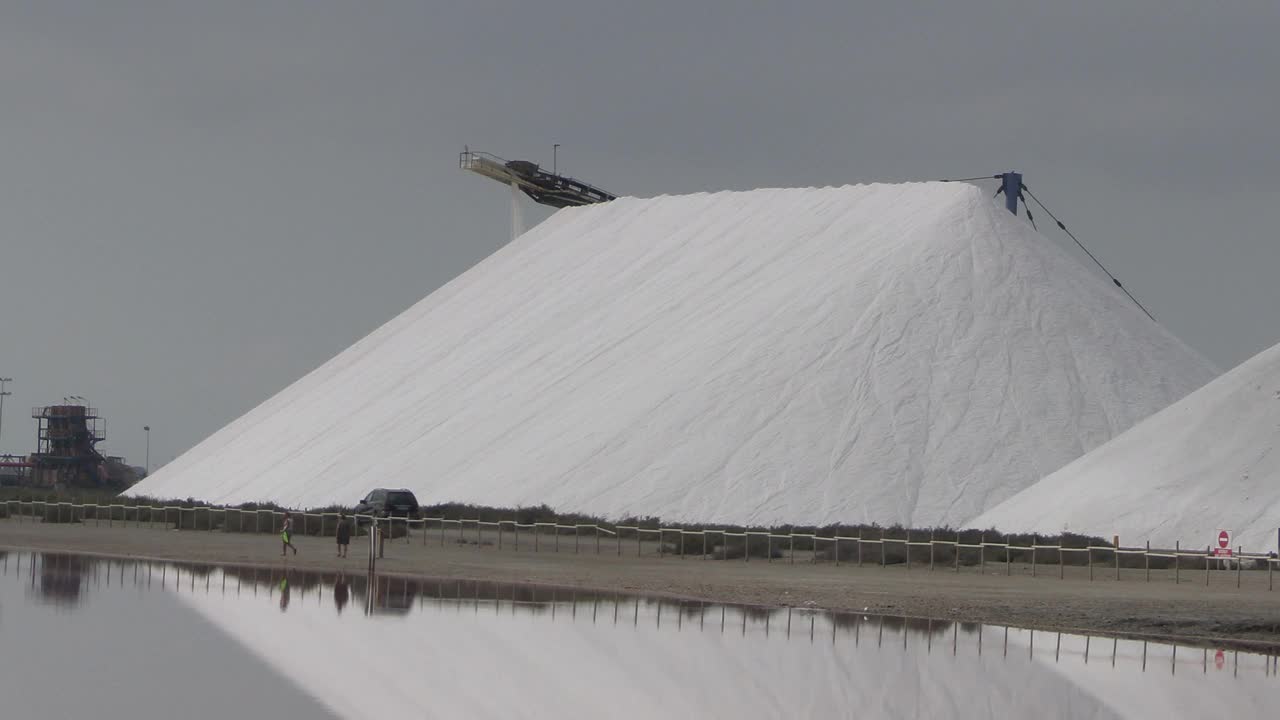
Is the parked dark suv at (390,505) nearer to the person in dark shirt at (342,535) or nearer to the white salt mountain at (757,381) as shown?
the white salt mountain at (757,381)

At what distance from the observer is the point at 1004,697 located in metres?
14.3

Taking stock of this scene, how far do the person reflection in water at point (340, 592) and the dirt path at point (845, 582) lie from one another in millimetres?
1700

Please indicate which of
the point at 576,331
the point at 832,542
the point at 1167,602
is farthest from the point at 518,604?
the point at 576,331

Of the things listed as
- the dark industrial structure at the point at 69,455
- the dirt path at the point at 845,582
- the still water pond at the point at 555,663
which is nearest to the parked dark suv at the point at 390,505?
the dirt path at the point at 845,582

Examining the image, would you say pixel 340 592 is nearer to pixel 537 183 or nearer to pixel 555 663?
pixel 555 663

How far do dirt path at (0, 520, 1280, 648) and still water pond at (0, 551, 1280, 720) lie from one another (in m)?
1.42

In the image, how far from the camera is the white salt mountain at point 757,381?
134ft

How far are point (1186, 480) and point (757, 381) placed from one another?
13.3 m

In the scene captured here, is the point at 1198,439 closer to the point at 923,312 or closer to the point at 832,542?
the point at 832,542

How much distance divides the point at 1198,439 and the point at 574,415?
17319 millimetres

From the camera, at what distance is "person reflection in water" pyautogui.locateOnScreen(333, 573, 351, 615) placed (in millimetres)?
22180

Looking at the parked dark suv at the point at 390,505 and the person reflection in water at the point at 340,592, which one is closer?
the person reflection in water at the point at 340,592

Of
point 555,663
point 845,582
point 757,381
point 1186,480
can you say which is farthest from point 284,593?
point 757,381

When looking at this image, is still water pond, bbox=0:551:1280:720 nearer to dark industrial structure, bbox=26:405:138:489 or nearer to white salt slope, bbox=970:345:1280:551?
white salt slope, bbox=970:345:1280:551
